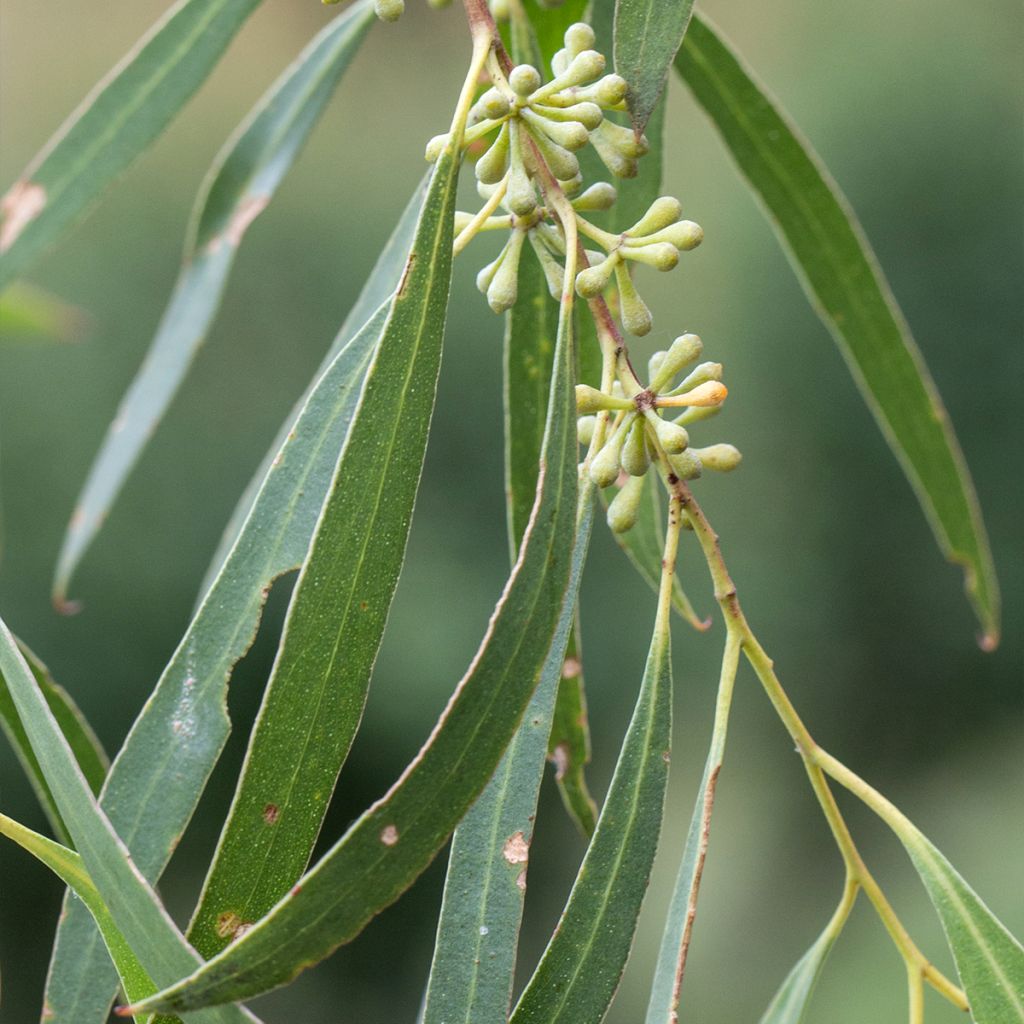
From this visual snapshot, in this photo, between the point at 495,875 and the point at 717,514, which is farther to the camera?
the point at 717,514

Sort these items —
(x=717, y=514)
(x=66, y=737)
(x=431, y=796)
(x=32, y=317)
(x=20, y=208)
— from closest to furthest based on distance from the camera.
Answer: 1. (x=431, y=796)
2. (x=66, y=737)
3. (x=20, y=208)
4. (x=32, y=317)
5. (x=717, y=514)

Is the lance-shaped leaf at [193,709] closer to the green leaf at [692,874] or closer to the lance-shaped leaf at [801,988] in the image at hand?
the green leaf at [692,874]

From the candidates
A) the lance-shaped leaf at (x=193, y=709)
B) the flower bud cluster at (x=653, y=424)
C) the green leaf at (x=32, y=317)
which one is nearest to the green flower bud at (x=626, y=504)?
the flower bud cluster at (x=653, y=424)

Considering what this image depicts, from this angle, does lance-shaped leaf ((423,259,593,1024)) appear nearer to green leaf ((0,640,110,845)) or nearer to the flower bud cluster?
the flower bud cluster

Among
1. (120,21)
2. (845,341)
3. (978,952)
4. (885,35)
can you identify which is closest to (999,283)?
(885,35)

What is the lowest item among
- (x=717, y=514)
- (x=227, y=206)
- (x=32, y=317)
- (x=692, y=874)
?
(x=717, y=514)

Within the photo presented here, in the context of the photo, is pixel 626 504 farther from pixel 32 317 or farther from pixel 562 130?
pixel 32 317

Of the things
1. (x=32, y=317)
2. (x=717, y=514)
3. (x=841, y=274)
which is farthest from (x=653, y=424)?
(x=717, y=514)

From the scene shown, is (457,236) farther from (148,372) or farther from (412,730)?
(412,730)
